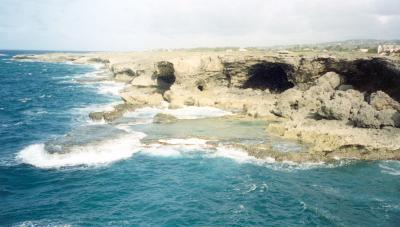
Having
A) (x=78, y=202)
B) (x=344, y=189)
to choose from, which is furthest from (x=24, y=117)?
(x=344, y=189)

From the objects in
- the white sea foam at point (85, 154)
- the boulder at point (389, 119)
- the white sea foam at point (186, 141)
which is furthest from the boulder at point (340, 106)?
the white sea foam at point (85, 154)

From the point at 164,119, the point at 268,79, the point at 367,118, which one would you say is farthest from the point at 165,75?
the point at 367,118

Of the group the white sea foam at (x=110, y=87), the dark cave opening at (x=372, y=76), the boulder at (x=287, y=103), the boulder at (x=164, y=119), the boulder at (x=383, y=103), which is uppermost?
the dark cave opening at (x=372, y=76)

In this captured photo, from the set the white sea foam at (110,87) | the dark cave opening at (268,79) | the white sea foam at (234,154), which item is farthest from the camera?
the white sea foam at (110,87)

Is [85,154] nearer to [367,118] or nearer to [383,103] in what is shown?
[367,118]

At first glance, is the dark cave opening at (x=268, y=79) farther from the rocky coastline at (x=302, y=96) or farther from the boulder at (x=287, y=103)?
the boulder at (x=287, y=103)

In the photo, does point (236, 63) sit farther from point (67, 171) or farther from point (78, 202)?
→ point (78, 202)

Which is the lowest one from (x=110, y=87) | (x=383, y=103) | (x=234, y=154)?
(x=234, y=154)
